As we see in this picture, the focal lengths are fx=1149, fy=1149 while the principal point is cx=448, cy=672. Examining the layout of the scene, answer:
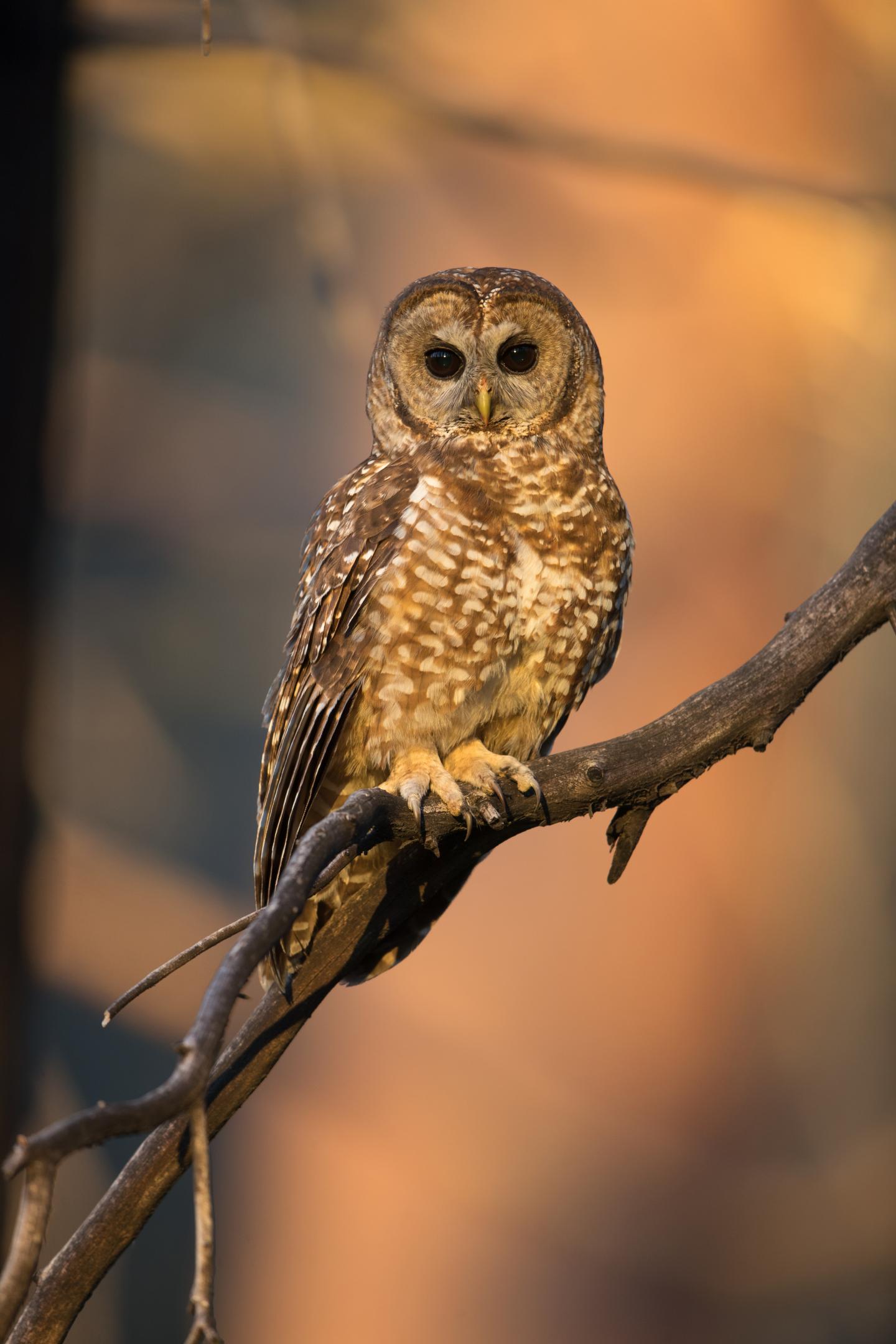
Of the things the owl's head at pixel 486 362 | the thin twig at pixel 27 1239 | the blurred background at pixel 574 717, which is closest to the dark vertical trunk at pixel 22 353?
the blurred background at pixel 574 717

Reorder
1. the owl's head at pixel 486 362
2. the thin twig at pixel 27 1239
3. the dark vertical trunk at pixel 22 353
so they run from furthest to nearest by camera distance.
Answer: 1. the dark vertical trunk at pixel 22 353
2. the owl's head at pixel 486 362
3. the thin twig at pixel 27 1239

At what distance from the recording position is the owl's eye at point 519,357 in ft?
8.98

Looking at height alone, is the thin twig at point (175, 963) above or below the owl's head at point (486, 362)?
below

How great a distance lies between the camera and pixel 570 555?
8.47 feet

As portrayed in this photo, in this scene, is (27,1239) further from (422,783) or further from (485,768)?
(485,768)

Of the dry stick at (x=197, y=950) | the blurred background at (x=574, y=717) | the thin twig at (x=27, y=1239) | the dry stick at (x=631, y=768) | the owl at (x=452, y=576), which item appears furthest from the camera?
the blurred background at (x=574, y=717)

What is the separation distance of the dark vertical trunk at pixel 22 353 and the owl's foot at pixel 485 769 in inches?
136

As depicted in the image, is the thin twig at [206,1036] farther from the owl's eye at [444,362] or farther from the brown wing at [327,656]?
the owl's eye at [444,362]

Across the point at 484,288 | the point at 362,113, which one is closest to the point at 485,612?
the point at 484,288

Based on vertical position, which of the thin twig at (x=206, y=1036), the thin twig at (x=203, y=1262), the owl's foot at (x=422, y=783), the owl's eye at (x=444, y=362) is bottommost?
the thin twig at (x=203, y=1262)

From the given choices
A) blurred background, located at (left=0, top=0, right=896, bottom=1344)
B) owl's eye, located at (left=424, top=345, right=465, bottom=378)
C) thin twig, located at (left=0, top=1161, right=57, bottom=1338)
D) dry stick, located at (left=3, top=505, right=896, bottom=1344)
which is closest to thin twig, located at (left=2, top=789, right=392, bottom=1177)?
thin twig, located at (left=0, top=1161, right=57, bottom=1338)

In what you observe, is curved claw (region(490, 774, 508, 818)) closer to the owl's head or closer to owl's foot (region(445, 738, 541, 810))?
owl's foot (region(445, 738, 541, 810))

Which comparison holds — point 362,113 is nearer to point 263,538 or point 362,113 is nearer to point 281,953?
point 263,538

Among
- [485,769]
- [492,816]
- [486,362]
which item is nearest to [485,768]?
[485,769]
